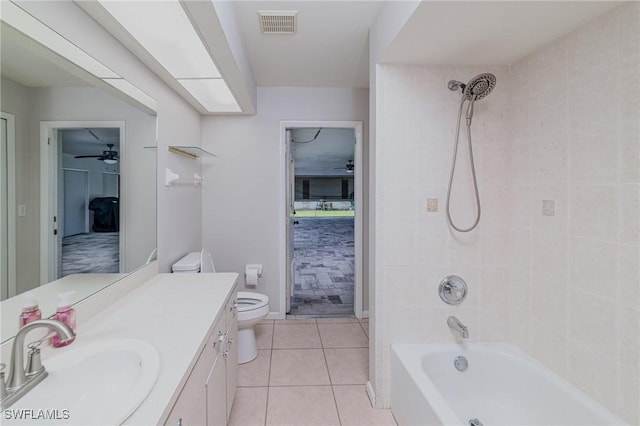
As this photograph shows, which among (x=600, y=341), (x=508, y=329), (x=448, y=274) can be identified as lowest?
(x=508, y=329)

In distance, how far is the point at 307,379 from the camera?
7.09ft

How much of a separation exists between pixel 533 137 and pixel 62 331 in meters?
2.24

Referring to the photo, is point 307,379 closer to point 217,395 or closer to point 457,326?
point 217,395

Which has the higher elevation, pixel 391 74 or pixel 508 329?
pixel 391 74

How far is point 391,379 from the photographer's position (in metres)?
1.85

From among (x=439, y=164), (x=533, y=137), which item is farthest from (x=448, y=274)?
(x=533, y=137)

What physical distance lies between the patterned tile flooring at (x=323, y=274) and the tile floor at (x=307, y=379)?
0.52 meters

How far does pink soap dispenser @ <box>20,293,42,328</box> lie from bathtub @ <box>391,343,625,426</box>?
156 centimetres

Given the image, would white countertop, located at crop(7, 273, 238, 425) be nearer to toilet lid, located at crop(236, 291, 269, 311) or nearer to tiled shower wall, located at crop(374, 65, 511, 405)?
toilet lid, located at crop(236, 291, 269, 311)

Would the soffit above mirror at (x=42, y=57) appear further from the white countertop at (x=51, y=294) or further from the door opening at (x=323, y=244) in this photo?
the door opening at (x=323, y=244)

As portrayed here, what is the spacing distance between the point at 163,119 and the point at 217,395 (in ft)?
5.81

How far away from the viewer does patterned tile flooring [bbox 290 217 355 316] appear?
359 cm

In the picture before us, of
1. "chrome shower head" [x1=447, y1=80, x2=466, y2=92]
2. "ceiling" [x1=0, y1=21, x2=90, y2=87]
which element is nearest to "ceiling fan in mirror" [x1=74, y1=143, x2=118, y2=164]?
"ceiling" [x1=0, y1=21, x2=90, y2=87]

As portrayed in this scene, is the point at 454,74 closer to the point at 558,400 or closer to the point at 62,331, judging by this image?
the point at 558,400
